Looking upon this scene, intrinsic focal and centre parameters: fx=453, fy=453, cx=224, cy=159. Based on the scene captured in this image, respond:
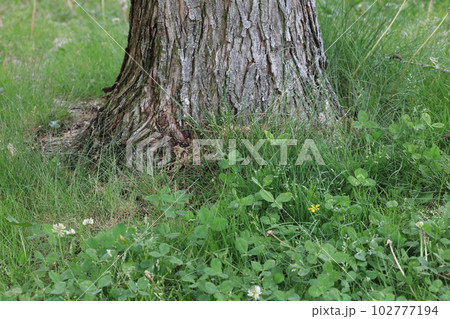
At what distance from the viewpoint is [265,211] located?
2215mm

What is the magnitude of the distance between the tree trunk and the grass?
0.18 meters

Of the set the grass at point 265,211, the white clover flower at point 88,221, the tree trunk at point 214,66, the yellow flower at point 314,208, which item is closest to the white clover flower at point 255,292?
the grass at point 265,211

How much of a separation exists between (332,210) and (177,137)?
101 cm

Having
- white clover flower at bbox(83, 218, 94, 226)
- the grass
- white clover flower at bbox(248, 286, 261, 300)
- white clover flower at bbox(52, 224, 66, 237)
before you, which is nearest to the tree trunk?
the grass

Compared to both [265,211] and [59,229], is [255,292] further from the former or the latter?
[59,229]

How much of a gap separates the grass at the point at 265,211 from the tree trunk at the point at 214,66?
0.58ft

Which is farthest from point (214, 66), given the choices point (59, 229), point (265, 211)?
point (59, 229)

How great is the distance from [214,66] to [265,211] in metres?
0.89

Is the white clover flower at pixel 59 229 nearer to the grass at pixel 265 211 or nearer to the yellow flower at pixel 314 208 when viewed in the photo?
the grass at pixel 265 211

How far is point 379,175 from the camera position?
7.79 ft

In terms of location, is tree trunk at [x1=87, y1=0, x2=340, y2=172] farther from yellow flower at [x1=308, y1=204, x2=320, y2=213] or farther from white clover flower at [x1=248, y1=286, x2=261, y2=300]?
white clover flower at [x1=248, y1=286, x2=261, y2=300]

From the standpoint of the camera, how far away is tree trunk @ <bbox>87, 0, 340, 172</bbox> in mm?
2496

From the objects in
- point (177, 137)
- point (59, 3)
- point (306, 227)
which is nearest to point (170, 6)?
point (177, 137)
